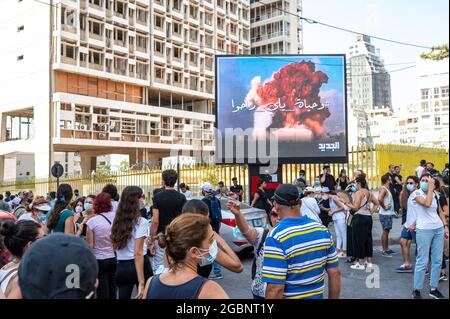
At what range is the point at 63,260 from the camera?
1815 millimetres

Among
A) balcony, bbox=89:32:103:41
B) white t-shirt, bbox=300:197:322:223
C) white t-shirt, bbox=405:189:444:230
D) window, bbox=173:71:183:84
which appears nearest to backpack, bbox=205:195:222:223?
white t-shirt, bbox=300:197:322:223

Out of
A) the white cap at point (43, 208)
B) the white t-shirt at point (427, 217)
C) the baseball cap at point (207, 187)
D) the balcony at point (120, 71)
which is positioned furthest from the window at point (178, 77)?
the white t-shirt at point (427, 217)

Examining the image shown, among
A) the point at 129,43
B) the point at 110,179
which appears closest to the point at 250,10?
the point at 129,43

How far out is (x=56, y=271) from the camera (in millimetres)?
1797

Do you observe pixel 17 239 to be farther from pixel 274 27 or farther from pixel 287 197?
pixel 274 27

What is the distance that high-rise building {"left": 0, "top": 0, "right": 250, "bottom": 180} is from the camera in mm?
35375

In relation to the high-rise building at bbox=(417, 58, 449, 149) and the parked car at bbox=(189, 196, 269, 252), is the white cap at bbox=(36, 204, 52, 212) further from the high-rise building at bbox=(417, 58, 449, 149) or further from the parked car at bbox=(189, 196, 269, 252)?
the high-rise building at bbox=(417, 58, 449, 149)

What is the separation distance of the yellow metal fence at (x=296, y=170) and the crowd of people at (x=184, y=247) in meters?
7.76

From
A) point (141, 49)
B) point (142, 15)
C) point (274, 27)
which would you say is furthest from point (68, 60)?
point (274, 27)

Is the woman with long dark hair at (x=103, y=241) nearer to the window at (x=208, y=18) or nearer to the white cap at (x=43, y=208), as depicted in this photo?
the white cap at (x=43, y=208)

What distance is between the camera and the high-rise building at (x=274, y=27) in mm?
58375
